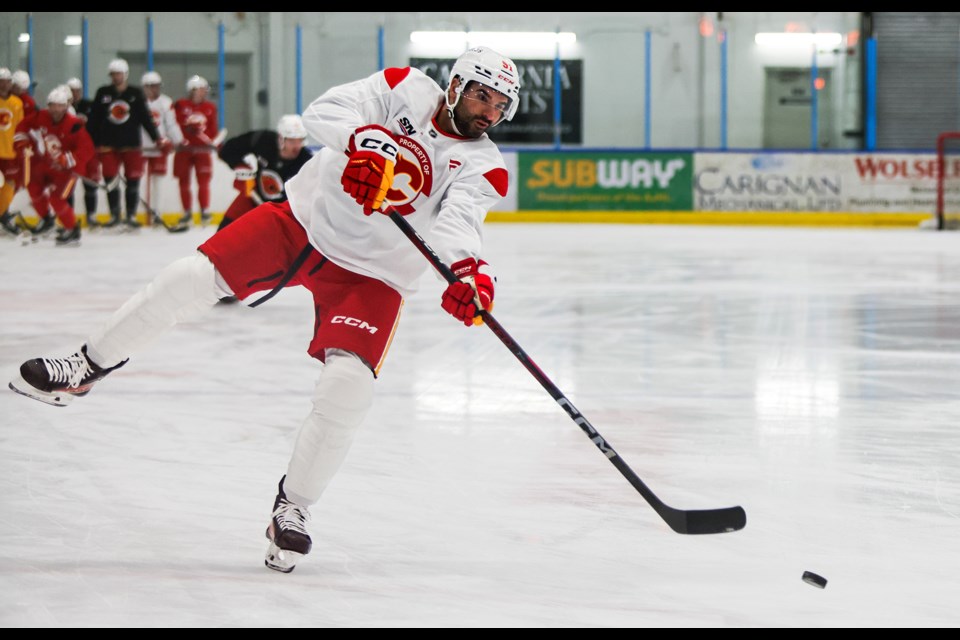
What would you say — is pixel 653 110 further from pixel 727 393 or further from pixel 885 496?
pixel 885 496

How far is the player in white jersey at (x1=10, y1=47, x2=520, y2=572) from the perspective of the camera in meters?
2.22

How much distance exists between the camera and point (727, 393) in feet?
12.8

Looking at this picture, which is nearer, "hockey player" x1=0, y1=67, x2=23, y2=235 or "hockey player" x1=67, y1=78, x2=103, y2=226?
"hockey player" x1=0, y1=67, x2=23, y2=235

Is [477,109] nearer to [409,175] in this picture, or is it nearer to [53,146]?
[409,175]

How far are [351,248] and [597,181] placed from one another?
38.6ft

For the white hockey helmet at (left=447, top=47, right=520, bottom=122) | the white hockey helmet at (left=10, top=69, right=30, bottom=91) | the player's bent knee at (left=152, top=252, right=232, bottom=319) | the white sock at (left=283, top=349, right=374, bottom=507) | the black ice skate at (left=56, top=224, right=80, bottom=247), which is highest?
the white hockey helmet at (left=10, top=69, right=30, bottom=91)

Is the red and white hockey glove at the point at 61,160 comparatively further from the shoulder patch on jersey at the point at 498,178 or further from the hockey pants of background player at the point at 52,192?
the shoulder patch on jersey at the point at 498,178

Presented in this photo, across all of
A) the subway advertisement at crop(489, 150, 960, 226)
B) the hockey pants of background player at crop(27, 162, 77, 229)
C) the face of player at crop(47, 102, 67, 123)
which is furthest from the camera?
the subway advertisement at crop(489, 150, 960, 226)

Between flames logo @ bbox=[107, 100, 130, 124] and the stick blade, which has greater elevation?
flames logo @ bbox=[107, 100, 130, 124]

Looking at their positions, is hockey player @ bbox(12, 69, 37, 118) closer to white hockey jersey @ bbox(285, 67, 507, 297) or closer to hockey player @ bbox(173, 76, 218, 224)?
hockey player @ bbox(173, 76, 218, 224)

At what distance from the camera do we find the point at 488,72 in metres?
2.38

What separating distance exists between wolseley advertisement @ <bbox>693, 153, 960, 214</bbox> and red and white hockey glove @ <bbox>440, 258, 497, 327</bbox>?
1184cm

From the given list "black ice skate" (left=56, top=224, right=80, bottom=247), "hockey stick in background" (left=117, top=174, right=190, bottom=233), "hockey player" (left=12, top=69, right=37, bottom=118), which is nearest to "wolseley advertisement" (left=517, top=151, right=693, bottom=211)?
"hockey stick in background" (left=117, top=174, right=190, bottom=233)
